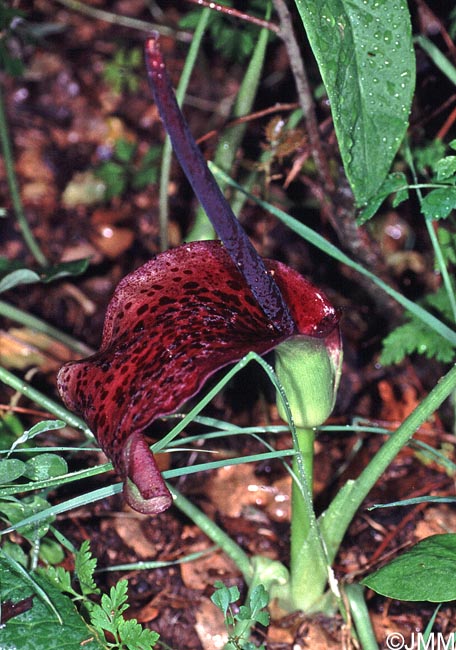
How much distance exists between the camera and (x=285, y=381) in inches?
34.4

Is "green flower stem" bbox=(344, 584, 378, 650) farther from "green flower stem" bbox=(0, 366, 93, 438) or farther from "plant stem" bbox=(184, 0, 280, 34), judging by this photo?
"plant stem" bbox=(184, 0, 280, 34)

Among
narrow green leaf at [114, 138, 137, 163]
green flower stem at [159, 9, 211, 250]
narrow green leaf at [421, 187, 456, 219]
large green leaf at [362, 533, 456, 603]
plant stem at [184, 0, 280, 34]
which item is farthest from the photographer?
narrow green leaf at [114, 138, 137, 163]

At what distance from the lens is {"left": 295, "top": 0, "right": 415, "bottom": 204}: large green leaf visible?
830 millimetres

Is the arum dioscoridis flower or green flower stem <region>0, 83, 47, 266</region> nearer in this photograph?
the arum dioscoridis flower

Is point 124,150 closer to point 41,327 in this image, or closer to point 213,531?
point 41,327

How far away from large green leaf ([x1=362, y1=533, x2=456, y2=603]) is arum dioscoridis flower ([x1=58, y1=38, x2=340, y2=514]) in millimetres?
177

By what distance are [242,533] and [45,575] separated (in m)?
0.34

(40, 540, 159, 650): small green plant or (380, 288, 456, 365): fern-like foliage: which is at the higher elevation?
(380, 288, 456, 365): fern-like foliage

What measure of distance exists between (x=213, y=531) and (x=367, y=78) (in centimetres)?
57

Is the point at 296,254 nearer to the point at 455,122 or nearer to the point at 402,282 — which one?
the point at 402,282

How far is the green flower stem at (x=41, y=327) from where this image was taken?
1256 millimetres

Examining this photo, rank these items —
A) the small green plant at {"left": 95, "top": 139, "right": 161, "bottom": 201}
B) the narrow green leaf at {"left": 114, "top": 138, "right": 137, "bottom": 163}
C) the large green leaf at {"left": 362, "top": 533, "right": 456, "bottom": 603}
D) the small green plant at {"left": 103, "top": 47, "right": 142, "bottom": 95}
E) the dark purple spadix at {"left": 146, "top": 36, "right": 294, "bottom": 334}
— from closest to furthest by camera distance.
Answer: the dark purple spadix at {"left": 146, "top": 36, "right": 294, "bottom": 334} < the large green leaf at {"left": 362, "top": 533, "right": 456, "bottom": 603} < the small green plant at {"left": 95, "top": 139, "right": 161, "bottom": 201} < the narrow green leaf at {"left": 114, "top": 138, "right": 137, "bottom": 163} < the small green plant at {"left": 103, "top": 47, "right": 142, "bottom": 95}

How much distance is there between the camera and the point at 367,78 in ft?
2.84

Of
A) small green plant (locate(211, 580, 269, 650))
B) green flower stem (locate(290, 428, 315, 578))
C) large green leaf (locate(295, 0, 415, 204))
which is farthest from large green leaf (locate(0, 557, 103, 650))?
large green leaf (locate(295, 0, 415, 204))
